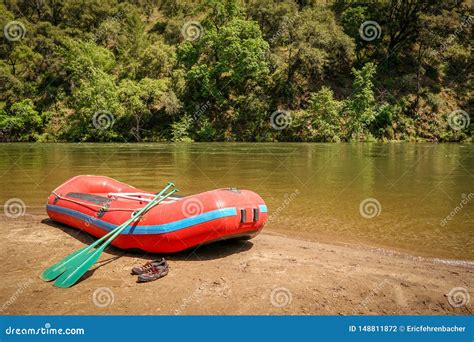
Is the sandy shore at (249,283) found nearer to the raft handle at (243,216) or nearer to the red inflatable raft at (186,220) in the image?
the red inflatable raft at (186,220)

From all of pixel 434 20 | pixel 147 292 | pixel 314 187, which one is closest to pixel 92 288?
pixel 147 292

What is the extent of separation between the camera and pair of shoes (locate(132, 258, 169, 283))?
4.67 meters

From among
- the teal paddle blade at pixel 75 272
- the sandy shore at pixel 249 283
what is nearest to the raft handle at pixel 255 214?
the sandy shore at pixel 249 283

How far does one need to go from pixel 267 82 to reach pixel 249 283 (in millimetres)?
36594

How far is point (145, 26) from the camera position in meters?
62.9

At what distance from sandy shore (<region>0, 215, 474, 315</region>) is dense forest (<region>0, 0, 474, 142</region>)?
2976 centimetres

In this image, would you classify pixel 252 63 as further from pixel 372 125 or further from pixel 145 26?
pixel 145 26

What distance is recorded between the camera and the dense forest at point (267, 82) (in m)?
36.5

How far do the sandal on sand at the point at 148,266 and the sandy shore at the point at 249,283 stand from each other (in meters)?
0.13

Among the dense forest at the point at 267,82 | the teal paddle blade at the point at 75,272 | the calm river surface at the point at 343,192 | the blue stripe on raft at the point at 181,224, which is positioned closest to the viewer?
the teal paddle blade at the point at 75,272

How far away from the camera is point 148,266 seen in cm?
496

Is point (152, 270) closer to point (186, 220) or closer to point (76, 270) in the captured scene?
point (186, 220)

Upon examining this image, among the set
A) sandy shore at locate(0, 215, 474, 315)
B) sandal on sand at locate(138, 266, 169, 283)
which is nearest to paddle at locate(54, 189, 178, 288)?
sandy shore at locate(0, 215, 474, 315)

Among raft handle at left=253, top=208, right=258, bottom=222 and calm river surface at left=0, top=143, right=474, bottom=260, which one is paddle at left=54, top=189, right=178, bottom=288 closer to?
raft handle at left=253, top=208, right=258, bottom=222
